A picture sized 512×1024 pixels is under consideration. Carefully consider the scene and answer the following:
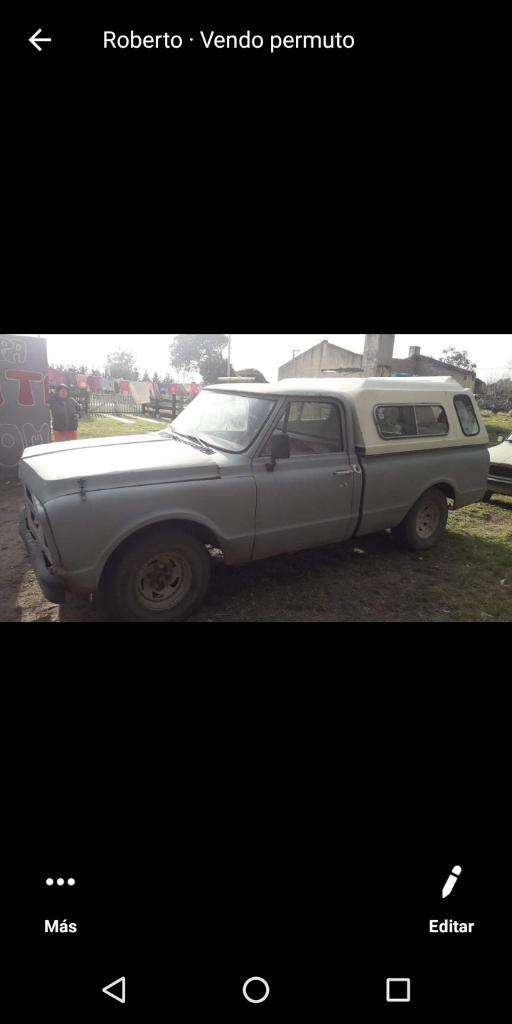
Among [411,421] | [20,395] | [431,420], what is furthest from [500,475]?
[20,395]

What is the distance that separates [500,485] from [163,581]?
5.57m

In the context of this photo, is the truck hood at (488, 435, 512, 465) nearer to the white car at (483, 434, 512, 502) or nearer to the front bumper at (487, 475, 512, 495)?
the white car at (483, 434, 512, 502)

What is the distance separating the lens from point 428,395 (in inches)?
201

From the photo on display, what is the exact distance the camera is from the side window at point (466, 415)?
213 inches

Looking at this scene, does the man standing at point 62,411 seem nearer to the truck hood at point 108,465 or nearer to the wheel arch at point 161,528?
the truck hood at point 108,465

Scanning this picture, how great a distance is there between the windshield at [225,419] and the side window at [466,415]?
2689 mm

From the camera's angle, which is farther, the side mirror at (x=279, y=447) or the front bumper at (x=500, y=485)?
the front bumper at (x=500, y=485)

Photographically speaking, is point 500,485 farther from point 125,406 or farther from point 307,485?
point 125,406

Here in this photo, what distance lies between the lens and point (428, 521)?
17.5ft

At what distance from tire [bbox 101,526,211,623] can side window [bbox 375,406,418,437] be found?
233 cm

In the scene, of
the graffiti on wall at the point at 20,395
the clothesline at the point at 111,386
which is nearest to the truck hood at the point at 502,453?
the graffiti on wall at the point at 20,395

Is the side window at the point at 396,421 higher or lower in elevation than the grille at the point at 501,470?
A: higher

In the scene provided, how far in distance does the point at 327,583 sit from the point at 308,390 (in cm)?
185

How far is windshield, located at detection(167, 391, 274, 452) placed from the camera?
3967 mm
